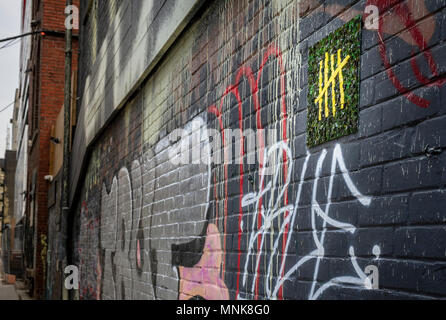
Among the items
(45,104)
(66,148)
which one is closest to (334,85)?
(66,148)

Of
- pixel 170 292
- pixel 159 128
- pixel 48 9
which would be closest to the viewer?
pixel 170 292

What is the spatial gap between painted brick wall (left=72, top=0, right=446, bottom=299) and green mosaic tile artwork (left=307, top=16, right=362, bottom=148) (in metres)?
0.05

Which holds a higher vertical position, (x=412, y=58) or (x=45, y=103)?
(x=45, y=103)

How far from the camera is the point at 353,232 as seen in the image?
2525 mm

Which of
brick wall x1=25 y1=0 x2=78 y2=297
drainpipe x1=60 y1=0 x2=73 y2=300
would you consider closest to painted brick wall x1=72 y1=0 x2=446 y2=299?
drainpipe x1=60 y1=0 x2=73 y2=300

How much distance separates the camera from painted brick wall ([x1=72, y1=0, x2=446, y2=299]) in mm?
2199

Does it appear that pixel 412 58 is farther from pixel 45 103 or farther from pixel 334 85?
pixel 45 103

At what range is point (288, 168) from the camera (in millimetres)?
3141

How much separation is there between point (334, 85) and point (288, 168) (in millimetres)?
576

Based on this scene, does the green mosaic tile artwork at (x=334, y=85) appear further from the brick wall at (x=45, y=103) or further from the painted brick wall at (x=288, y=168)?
the brick wall at (x=45, y=103)

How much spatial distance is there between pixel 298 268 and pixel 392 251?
2.54 ft

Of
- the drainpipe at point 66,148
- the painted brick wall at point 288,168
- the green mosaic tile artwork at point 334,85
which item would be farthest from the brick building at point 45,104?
the green mosaic tile artwork at point 334,85

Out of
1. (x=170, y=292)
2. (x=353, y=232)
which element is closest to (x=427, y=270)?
(x=353, y=232)
